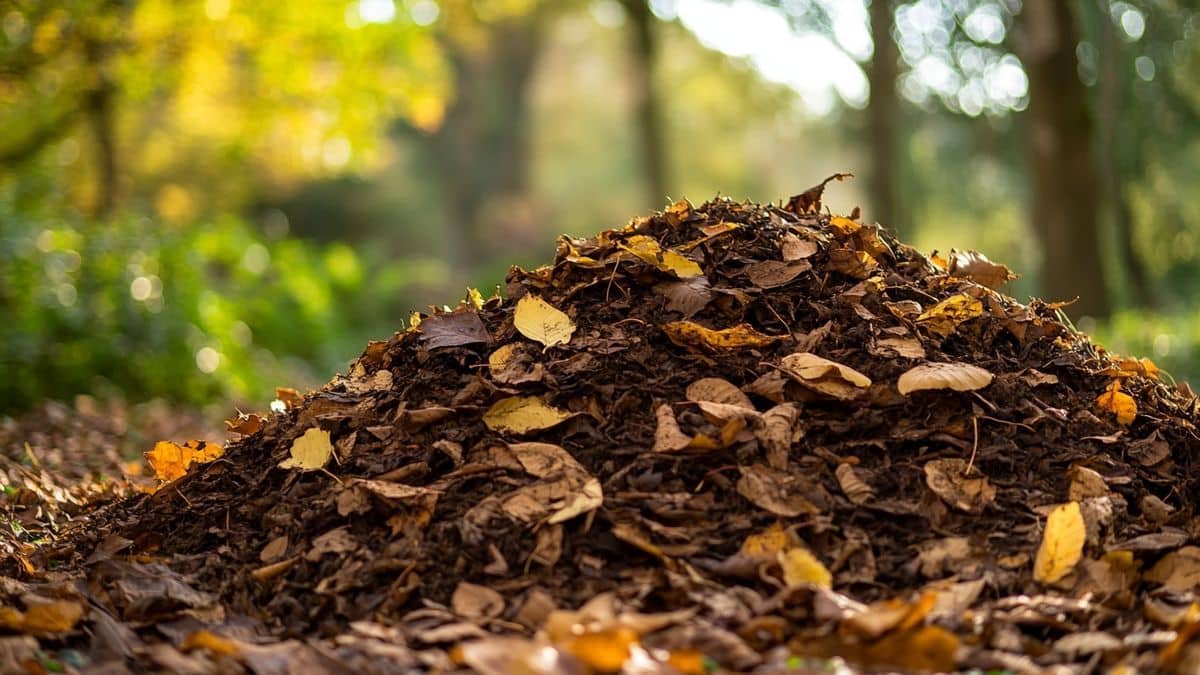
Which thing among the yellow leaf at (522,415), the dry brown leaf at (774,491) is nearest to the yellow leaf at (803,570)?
the dry brown leaf at (774,491)

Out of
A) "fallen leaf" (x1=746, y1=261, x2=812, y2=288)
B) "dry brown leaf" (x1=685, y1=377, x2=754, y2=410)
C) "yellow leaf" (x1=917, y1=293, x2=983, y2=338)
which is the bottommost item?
"dry brown leaf" (x1=685, y1=377, x2=754, y2=410)

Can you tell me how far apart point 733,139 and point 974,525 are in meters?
23.0

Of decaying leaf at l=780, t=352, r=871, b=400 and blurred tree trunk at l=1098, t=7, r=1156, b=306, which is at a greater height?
decaying leaf at l=780, t=352, r=871, b=400

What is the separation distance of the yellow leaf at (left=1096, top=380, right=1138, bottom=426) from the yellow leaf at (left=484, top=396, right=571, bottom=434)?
47.9 inches

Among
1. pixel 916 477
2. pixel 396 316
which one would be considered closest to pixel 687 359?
pixel 916 477

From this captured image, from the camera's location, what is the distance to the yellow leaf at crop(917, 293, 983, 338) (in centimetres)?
262

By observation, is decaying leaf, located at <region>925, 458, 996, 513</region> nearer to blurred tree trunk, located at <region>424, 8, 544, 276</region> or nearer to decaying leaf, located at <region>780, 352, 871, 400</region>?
decaying leaf, located at <region>780, 352, 871, 400</region>

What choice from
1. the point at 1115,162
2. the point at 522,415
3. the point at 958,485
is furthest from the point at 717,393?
the point at 1115,162

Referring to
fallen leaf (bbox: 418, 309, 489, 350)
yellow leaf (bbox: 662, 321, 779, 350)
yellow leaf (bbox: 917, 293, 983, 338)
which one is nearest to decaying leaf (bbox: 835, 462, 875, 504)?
yellow leaf (bbox: 662, 321, 779, 350)

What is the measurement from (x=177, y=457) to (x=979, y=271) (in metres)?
2.15

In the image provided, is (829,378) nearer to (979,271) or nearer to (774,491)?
(774,491)

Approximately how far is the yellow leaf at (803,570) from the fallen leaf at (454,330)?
0.97 meters

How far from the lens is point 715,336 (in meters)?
2.49

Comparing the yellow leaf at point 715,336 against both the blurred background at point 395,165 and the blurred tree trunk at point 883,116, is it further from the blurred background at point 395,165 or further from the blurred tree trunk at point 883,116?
the blurred tree trunk at point 883,116
